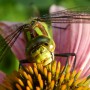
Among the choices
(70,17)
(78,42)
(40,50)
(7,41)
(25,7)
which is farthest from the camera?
(25,7)

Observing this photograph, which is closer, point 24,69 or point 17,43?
point 24,69

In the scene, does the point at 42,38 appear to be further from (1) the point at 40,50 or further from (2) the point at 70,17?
(2) the point at 70,17

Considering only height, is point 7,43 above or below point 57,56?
above

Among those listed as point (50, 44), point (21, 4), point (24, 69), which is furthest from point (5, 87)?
point (21, 4)

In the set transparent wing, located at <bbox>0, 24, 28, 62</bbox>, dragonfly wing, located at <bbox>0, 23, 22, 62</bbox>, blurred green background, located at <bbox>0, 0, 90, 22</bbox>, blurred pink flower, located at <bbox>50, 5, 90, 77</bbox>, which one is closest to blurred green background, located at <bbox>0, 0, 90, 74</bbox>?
blurred green background, located at <bbox>0, 0, 90, 22</bbox>

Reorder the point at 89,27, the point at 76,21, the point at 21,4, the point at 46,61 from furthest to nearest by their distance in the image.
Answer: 1. the point at 21,4
2. the point at 89,27
3. the point at 76,21
4. the point at 46,61

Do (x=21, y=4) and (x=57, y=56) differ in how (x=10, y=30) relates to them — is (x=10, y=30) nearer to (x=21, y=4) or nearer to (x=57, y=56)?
(x=57, y=56)

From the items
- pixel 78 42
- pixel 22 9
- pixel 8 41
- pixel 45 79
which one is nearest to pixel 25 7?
pixel 22 9

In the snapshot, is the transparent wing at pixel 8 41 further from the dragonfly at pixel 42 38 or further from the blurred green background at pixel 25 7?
the blurred green background at pixel 25 7
